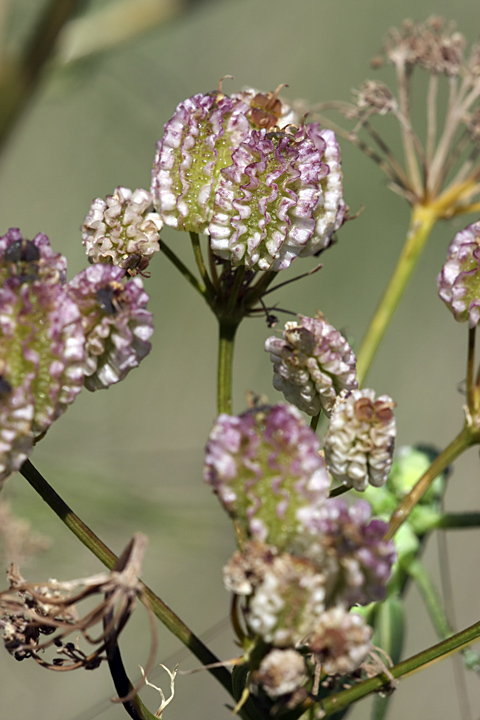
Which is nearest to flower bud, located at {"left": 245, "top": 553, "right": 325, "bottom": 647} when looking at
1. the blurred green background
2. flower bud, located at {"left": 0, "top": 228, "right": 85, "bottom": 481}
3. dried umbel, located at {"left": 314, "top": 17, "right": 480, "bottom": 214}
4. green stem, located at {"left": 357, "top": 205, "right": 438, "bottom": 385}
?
flower bud, located at {"left": 0, "top": 228, "right": 85, "bottom": 481}

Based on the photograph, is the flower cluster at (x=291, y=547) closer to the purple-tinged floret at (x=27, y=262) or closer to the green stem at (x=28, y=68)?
the purple-tinged floret at (x=27, y=262)

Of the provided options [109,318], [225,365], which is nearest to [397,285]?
[225,365]

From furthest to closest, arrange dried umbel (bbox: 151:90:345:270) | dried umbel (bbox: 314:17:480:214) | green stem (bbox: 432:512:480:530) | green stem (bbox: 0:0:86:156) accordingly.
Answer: green stem (bbox: 0:0:86:156), dried umbel (bbox: 314:17:480:214), green stem (bbox: 432:512:480:530), dried umbel (bbox: 151:90:345:270)

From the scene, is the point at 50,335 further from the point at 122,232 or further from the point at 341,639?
the point at 341,639

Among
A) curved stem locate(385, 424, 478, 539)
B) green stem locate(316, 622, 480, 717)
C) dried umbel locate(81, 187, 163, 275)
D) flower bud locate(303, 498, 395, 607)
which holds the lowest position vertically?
green stem locate(316, 622, 480, 717)

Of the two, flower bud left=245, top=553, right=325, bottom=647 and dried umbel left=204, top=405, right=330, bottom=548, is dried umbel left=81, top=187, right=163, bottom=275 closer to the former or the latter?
dried umbel left=204, top=405, right=330, bottom=548

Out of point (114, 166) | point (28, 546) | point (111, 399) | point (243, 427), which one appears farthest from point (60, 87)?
point (111, 399)

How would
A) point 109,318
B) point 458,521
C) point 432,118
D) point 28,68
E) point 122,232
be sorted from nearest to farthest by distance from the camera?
point 109,318 → point 122,232 → point 458,521 → point 432,118 → point 28,68
